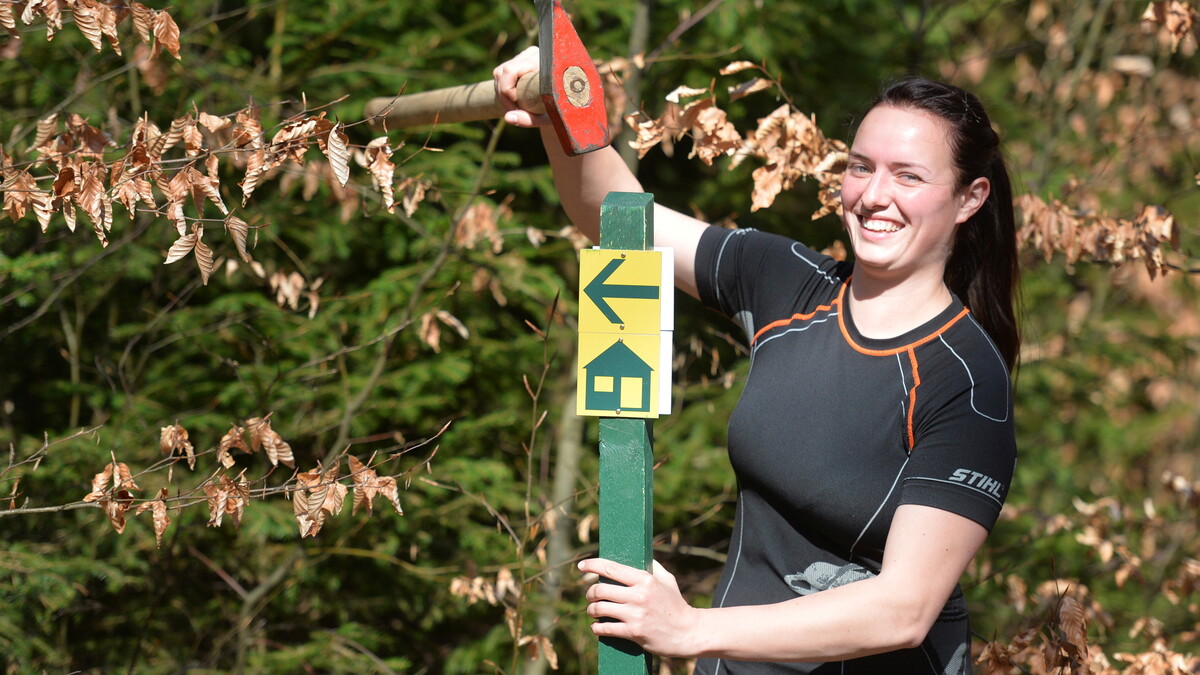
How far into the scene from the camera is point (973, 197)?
7.11 feet

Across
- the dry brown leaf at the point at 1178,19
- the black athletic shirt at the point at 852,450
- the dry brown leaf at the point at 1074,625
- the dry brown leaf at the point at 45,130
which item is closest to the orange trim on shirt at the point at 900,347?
the black athletic shirt at the point at 852,450

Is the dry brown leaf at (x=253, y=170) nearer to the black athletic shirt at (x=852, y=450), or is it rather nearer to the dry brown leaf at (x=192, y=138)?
the dry brown leaf at (x=192, y=138)

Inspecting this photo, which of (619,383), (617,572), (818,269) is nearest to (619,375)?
(619,383)

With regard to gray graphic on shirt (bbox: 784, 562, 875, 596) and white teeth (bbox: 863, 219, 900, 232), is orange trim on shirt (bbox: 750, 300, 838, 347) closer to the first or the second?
white teeth (bbox: 863, 219, 900, 232)

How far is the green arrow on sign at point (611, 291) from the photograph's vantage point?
1.81 meters

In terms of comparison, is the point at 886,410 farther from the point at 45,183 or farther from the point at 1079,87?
the point at 1079,87

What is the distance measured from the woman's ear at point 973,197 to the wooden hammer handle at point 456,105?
0.89 m

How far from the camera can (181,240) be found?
214 centimetres

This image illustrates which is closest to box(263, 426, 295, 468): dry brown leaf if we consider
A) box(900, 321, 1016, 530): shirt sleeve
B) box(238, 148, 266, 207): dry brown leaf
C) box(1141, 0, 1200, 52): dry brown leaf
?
box(238, 148, 266, 207): dry brown leaf

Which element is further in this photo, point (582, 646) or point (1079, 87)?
point (1079, 87)

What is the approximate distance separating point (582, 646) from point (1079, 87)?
165 inches

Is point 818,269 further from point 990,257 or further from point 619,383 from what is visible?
point 619,383

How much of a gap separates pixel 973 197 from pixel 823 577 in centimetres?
83

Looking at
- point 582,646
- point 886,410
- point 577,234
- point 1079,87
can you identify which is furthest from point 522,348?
point 1079,87
